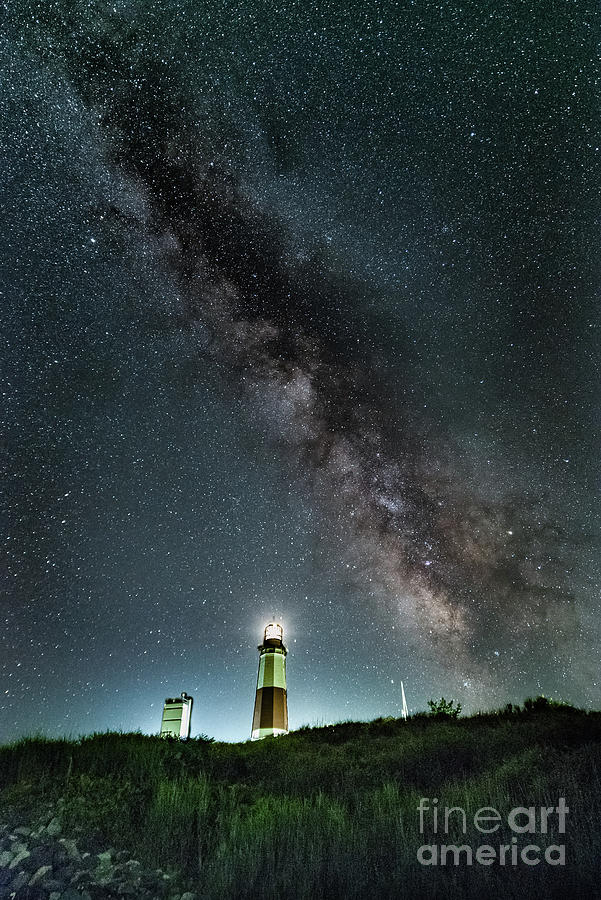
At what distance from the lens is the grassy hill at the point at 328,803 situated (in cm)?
595

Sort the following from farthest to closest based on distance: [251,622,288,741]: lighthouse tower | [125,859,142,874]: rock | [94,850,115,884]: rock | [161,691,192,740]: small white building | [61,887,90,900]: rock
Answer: [251,622,288,741]: lighthouse tower, [161,691,192,740]: small white building, [125,859,142,874]: rock, [94,850,115,884]: rock, [61,887,90,900]: rock

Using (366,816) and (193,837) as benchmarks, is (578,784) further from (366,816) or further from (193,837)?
(193,837)

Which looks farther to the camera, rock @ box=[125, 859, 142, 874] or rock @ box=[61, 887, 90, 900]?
rock @ box=[125, 859, 142, 874]

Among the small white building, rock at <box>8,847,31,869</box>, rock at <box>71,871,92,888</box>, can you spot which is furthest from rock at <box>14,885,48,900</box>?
the small white building

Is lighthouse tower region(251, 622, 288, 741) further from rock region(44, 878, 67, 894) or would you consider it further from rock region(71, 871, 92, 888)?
rock region(44, 878, 67, 894)

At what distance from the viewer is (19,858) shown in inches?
265


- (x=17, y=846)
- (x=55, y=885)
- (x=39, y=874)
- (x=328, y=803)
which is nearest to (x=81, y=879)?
(x=55, y=885)

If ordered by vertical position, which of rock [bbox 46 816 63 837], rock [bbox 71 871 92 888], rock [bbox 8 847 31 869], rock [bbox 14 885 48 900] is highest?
rock [bbox 46 816 63 837]

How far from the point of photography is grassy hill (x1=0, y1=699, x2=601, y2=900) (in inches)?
234

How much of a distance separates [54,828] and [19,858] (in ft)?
2.35

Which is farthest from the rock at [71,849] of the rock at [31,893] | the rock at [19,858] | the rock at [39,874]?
the rock at [31,893]

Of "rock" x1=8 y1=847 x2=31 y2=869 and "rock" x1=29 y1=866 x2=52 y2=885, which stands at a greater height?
"rock" x1=8 y1=847 x2=31 y2=869

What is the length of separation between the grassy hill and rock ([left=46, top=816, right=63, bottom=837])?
0.15 metres

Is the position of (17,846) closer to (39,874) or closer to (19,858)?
(19,858)
